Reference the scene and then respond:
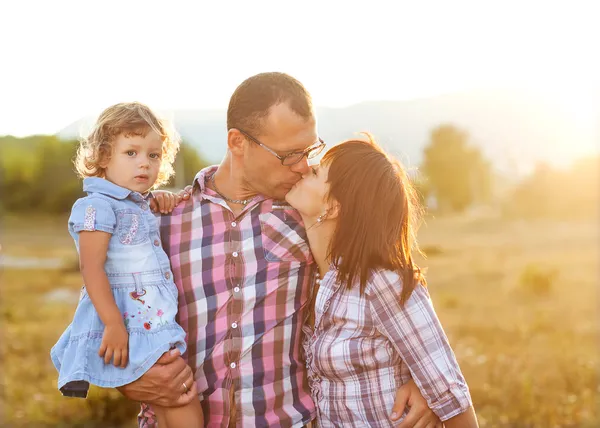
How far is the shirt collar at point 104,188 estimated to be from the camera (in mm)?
2725

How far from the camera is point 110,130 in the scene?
2.75 metres

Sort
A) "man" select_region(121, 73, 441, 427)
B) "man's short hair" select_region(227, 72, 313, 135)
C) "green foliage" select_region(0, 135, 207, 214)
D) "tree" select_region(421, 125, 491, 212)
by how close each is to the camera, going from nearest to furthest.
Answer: "man" select_region(121, 73, 441, 427), "man's short hair" select_region(227, 72, 313, 135), "green foliage" select_region(0, 135, 207, 214), "tree" select_region(421, 125, 491, 212)

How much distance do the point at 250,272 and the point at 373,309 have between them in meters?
0.57

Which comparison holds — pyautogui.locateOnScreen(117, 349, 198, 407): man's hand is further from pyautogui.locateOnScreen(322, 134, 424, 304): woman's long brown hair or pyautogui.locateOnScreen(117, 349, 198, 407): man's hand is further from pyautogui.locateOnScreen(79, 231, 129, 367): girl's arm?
pyautogui.locateOnScreen(322, 134, 424, 304): woman's long brown hair

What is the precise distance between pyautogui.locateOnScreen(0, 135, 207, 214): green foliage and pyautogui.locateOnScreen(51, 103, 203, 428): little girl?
13.9 m

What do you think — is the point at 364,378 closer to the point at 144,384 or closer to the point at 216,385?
the point at 216,385

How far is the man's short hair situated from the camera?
298 cm

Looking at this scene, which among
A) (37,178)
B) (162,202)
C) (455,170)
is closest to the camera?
(162,202)

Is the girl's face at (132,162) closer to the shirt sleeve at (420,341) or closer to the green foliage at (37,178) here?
the shirt sleeve at (420,341)

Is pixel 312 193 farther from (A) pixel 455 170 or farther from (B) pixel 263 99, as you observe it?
(A) pixel 455 170

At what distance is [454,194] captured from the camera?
21.0 metres

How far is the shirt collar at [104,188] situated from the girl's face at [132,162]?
37 mm

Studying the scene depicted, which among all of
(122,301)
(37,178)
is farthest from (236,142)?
(37,178)

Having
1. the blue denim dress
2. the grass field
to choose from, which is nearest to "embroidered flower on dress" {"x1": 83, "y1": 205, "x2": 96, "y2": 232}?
the blue denim dress
